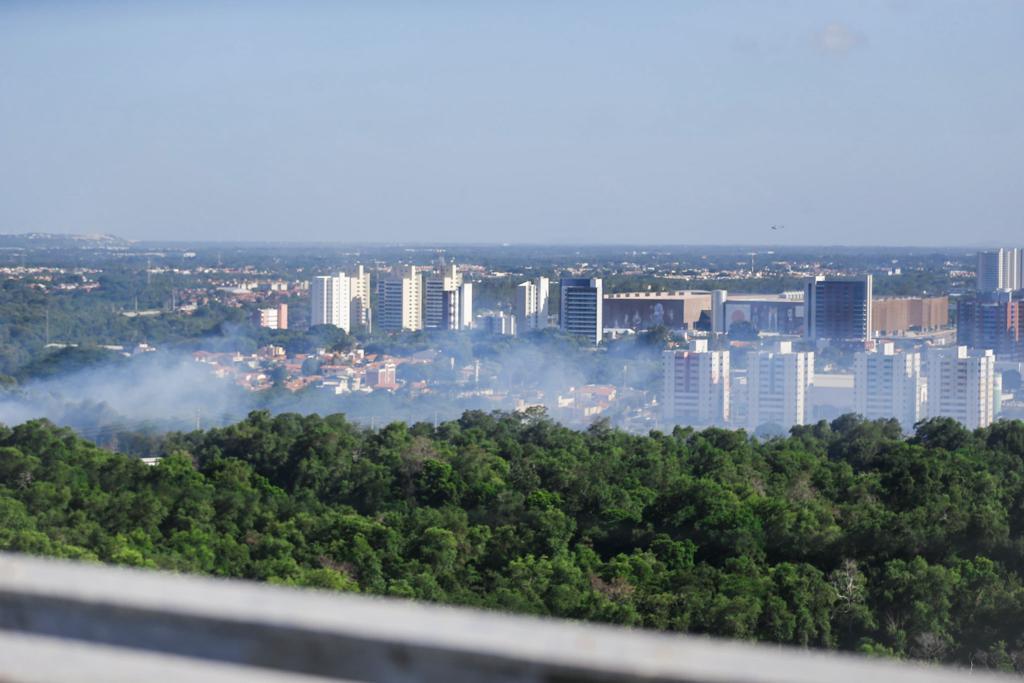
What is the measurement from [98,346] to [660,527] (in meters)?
11.0

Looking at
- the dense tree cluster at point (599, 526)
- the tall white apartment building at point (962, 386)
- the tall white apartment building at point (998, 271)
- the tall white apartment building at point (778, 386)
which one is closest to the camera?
the dense tree cluster at point (599, 526)

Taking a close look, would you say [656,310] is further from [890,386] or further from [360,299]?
[890,386]

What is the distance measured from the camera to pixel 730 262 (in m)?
17.2

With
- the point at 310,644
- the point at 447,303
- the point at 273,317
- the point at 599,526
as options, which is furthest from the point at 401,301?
the point at 310,644

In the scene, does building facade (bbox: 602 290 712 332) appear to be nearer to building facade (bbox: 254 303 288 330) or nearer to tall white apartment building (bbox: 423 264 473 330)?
tall white apartment building (bbox: 423 264 473 330)

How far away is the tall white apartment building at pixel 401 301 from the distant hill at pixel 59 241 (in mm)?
3529

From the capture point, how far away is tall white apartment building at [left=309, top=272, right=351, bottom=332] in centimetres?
1738

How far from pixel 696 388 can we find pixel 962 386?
257 cm

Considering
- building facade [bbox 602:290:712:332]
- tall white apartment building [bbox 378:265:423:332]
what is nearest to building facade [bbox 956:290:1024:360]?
building facade [bbox 602:290:712:332]

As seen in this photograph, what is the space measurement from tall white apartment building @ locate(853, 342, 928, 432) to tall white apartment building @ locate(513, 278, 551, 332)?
15.4 ft

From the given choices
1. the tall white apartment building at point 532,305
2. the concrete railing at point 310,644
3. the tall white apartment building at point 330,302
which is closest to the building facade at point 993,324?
the tall white apartment building at point 532,305

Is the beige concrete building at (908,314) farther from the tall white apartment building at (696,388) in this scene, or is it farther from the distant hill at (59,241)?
the distant hill at (59,241)

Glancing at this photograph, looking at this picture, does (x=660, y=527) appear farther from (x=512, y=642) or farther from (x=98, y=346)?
(x=98, y=346)

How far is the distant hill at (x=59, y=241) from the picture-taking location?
17109mm
